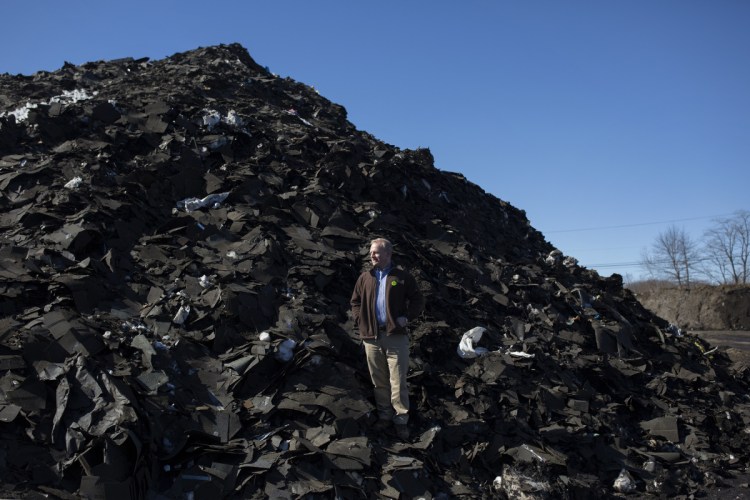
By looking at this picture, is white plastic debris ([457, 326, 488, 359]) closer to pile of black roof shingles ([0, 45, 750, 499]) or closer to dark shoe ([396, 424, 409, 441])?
pile of black roof shingles ([0, 45, 750, 499])

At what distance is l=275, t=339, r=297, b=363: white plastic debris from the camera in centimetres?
579

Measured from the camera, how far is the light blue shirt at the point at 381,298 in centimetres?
571

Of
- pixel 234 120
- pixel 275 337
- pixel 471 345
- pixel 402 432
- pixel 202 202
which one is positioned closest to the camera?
pixel 402 432

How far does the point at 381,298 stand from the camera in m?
5.75

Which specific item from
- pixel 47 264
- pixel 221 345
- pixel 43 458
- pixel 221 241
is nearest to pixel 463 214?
pixel 221 241

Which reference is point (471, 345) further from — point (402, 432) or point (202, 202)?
point (202, 202)

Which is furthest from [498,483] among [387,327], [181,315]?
[181,315]

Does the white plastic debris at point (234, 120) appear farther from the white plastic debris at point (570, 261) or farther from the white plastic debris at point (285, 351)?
the white plastic debris at point (570, 261)

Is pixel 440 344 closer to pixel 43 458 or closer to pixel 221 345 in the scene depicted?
pixel 221 345

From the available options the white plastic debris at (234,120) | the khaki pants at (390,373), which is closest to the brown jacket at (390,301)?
the khaki pants at (390,373)

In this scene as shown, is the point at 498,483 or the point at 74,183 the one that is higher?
the point at 74,183

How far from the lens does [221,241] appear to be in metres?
7.52

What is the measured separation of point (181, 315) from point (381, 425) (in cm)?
259

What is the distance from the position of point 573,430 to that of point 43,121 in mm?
9617
